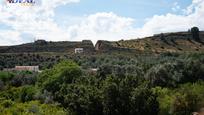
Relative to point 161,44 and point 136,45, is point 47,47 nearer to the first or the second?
point 136,45

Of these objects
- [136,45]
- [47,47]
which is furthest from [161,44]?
[47,47]

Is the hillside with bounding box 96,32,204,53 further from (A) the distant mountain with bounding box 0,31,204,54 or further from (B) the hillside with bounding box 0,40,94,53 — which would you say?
(B) the hillside with bounding box 0,40,94,53

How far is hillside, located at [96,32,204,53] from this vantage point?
167 metres

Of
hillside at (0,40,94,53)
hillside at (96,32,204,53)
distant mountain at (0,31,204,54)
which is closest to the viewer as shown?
distant mountain at (0,31,204,54)

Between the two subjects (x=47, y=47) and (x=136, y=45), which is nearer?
(x=136, y=45)

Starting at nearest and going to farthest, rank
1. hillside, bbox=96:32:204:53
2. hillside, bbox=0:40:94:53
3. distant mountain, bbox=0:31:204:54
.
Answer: distant mountain, bbox=0:31:204:54 → hillside, bbox=96:32:204:53 → hillside, bbox=0:40:94:53

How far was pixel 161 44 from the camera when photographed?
580 ft

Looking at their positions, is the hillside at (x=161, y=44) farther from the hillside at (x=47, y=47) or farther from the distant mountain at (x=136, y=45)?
the hillside at (x=47, y=47)

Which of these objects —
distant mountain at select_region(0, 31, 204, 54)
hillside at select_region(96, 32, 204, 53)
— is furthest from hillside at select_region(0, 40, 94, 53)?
hillside at select_region(96, 32, 204, 53)

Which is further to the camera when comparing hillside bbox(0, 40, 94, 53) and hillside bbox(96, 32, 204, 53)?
hillside bbox(0, 40, 94, 53)

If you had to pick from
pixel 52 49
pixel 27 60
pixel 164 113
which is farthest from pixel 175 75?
pixel 52 49

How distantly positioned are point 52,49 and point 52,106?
107 meters

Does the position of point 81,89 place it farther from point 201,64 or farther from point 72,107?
point 201,64

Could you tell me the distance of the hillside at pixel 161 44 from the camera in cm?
16725
